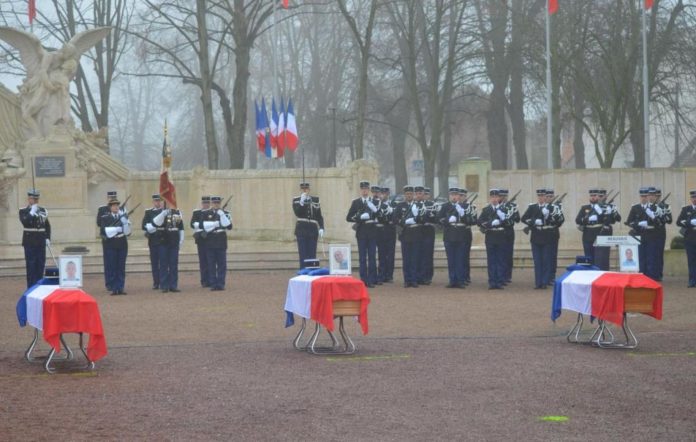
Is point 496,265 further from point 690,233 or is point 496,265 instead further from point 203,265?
point 203,265

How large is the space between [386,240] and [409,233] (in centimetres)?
53

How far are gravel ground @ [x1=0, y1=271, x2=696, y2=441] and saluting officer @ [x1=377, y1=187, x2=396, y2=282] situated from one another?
197 inches

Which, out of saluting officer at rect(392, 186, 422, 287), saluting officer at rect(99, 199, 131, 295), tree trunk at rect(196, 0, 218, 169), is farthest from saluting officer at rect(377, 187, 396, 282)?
tree trunk at rect(196, 0, 218, 169)

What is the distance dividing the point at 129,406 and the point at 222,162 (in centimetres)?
5650

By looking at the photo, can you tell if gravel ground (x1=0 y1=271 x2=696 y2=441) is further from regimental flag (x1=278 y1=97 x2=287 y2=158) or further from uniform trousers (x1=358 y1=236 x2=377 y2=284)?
regimental flag (x1=278 y1=97 x2=287 y2=158)

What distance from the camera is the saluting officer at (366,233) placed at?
21766 mm

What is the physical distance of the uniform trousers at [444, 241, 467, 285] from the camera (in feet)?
70.3

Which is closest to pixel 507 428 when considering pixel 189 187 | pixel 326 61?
pixel 189 187

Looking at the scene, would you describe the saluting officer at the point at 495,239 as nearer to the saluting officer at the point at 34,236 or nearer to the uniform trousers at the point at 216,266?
the uniform trousers at the point at 216,266

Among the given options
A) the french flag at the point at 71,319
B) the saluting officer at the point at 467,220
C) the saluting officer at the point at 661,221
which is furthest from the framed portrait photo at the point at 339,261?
the saluting officer at the point at 661,221

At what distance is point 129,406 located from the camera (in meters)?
9.82

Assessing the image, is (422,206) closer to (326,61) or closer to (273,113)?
(273,113)

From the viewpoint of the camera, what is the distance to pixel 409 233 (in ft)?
71.8

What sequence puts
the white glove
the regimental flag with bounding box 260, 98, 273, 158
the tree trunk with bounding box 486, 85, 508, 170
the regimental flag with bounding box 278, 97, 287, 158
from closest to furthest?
the white glove → the regimental flag with bounding box 278, 97, 287, 158 → the regimental flag with bounding box 260, 98, 273, 158 → the tree trunk with bounding box 486, 85, 508, 170
